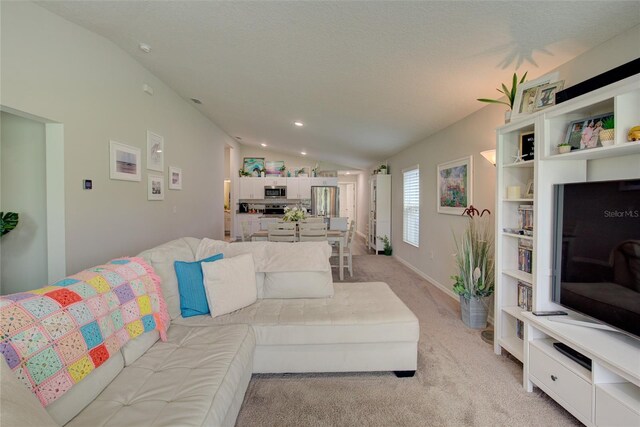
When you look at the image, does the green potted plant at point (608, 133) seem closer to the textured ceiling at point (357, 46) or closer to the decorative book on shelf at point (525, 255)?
the textured ceiling at point (357, 46)

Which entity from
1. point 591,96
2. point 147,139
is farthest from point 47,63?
point 591,96

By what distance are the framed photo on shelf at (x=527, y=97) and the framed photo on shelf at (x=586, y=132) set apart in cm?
30

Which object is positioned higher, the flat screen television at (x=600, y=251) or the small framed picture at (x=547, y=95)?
the small framed picture at (x=547, y=95)

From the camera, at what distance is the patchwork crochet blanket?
1.06 metres

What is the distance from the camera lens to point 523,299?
231 cm

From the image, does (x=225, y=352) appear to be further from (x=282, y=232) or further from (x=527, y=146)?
(x=282, y=232)

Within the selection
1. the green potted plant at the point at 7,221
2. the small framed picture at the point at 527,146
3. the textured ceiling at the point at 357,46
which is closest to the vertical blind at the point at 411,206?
the textured ceiling at the point at 357,46

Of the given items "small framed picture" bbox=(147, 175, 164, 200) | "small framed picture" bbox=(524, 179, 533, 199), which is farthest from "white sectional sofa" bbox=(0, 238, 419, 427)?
"small framed picture" bbox=(147, 175, 164, 200)

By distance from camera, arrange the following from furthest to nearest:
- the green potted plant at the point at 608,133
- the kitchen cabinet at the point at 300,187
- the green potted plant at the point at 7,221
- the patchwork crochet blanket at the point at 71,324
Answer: the kitchen cabinet at the point at 300,187
the green potted plant at the point at 7,221
the green potted plant at the point at 608,133
the patchwork crochet blanket at the point at 71,324

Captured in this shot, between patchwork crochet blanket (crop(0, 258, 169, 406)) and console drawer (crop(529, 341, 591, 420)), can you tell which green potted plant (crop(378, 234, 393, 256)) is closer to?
console drawer (crop(529, 341, 591, 420))

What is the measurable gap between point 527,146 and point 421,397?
6.36ft

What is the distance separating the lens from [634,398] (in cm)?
138

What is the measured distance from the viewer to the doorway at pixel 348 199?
467 inches

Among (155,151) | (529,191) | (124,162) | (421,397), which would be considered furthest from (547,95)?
(155,151)
